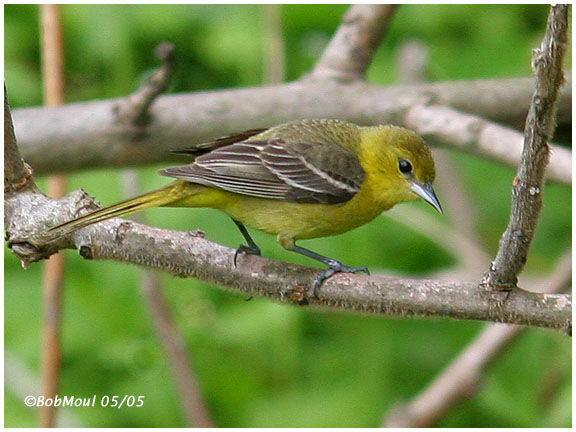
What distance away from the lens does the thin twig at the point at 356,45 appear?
4762mm

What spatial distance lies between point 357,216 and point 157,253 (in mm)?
1185

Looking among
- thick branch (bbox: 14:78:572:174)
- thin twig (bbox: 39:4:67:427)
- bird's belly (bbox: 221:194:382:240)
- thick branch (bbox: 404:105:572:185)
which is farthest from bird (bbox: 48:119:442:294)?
thin twig (bbox: 39:4:67:427)

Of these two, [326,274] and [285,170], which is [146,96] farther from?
[326,274]

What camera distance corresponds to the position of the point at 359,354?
175 inches

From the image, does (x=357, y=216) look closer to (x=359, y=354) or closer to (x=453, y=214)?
(x=359, y=354)

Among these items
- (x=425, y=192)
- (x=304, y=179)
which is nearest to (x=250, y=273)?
(x=304, y=179)

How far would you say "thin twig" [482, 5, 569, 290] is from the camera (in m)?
2.06

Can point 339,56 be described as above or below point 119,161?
above

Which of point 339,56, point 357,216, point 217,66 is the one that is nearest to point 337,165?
point 357,216

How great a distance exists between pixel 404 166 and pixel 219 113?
1157 millimetres

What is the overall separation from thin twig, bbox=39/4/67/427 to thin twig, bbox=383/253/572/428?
1628mm

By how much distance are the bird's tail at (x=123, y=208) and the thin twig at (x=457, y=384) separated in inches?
63.7

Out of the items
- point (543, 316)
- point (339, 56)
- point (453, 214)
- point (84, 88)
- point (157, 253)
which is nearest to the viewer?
point (543, 316)

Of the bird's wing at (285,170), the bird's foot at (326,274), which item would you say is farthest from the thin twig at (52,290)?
the bird's foot at (326,274)
